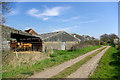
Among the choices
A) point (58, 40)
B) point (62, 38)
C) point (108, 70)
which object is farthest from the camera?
point (62, 38)

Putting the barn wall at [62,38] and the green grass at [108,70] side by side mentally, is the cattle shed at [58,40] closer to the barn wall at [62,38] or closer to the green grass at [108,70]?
the barn wall at [62,38]

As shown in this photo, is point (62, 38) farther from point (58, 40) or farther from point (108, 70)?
point (108, 70)

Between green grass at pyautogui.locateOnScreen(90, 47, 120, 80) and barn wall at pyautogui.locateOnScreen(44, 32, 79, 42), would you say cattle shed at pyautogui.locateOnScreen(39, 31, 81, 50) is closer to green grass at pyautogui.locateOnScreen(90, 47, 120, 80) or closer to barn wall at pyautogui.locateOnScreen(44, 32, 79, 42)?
barn wall at pyautogui.locateOnScreen(44, 32, 79, 42)

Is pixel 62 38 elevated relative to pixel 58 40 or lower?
elevated

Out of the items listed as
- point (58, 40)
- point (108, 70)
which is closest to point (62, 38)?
point (58, 40)

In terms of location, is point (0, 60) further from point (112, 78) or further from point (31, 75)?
point (112, 78)

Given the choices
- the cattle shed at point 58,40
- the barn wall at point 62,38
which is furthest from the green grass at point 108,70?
the barn wall at point 62,38

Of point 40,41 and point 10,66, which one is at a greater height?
point 40,41

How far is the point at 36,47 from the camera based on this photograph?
18500mm

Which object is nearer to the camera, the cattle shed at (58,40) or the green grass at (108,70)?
the green grass at (108,70)

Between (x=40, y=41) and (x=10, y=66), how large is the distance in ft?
36.4

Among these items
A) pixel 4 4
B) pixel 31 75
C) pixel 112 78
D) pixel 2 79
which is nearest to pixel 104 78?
pixel 112 78

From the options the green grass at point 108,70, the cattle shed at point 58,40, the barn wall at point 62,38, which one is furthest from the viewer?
the barn wall at point 62,38

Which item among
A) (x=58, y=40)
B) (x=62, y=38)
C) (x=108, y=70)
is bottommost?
(x=108, y=70)
